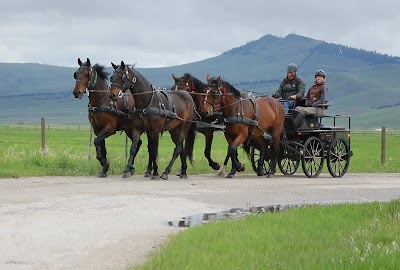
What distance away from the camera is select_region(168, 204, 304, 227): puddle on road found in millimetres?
12344

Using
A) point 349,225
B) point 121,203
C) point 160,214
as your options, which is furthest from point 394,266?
point 121,203

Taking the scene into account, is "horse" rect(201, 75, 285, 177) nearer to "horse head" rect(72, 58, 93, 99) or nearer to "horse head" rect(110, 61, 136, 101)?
"horse head" rect(110, 61, 136, 101)

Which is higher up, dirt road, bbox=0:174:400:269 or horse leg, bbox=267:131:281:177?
horse leg, bbox=267:131:281:177

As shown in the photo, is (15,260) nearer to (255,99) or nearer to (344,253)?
(344,253)

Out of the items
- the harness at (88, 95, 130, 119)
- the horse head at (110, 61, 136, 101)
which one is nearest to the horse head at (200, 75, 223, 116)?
the harness at (88, 95, 130, 119)

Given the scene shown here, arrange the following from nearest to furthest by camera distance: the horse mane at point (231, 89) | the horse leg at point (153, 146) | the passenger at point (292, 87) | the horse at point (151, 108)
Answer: the horse at point (151, 108) < the horse leg at point (153, 146) < the horse mane at point (231, 89) < the passenger at point (292, 87)

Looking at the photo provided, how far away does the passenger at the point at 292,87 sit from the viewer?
2294cm

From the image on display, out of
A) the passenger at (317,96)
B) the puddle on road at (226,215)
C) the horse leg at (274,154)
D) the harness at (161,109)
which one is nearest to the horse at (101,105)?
the harness at (161,109)

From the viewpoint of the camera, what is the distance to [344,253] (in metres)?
9.01

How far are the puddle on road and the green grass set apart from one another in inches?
26.7

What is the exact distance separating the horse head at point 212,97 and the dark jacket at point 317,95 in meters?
3.07

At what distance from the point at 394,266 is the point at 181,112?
13061mm

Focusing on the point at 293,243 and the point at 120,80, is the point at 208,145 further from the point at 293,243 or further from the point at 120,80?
the point at 293,243

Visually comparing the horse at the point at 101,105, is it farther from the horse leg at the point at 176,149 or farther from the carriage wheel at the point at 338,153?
Result: the carriage wheel at the point at 338,153
